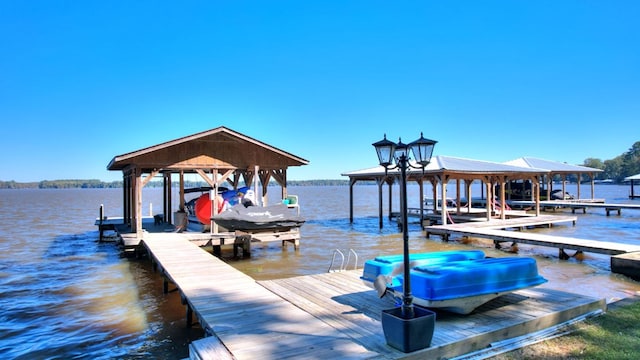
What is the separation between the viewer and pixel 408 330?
4176 mm

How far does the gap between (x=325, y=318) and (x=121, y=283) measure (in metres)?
7.27

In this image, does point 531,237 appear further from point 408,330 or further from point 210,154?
point 408,330

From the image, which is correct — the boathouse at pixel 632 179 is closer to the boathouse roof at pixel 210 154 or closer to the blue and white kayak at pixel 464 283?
the boathouse roof at pixel 210 154

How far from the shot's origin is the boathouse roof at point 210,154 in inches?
527

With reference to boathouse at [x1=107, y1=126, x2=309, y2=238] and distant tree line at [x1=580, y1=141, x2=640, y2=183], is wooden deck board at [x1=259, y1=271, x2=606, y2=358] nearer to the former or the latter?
boathouse at [x1=107, y1=126, x2=309, y2=238]

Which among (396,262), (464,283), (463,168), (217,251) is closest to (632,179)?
(463,168)

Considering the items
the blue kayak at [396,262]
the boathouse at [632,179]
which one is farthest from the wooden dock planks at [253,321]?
the boathouse at [632,179]

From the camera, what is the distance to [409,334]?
4180 mm

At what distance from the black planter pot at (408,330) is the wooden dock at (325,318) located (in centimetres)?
8

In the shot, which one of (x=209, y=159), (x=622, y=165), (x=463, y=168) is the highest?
(x=622, y=165)

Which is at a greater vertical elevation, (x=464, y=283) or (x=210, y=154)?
(x=210, y=154)

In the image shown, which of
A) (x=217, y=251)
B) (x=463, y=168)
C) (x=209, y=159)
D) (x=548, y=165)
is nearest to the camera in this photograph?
(x=209, y=159)

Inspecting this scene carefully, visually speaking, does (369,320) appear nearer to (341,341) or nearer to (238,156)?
(341,341)

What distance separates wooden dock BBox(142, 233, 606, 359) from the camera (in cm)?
436
